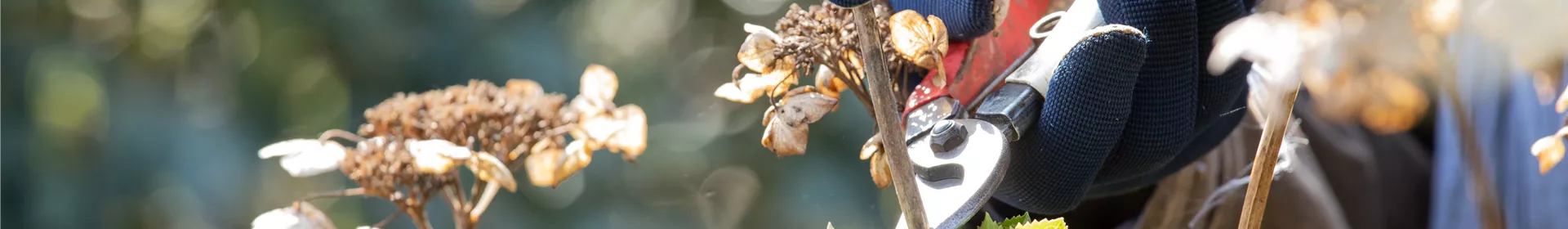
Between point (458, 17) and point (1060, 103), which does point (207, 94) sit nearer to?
point (458, 17)

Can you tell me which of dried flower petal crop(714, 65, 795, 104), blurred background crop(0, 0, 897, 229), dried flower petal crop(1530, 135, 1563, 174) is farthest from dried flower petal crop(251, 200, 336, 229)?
blurred background crop(0, 0, 897, 229)

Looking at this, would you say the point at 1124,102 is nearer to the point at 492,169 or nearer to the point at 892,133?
the point at 892,133

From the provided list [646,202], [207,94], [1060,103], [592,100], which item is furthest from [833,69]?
[207,94]

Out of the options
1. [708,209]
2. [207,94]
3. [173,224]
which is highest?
[207,94]

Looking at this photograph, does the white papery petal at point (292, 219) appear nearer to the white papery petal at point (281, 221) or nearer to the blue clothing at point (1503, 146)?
the white papery petal at point (281, 221)

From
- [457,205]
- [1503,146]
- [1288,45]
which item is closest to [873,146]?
[1288,45]

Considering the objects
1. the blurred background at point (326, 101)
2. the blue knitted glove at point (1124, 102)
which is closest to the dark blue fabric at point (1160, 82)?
the blue knitted glove at point (1124, 102)

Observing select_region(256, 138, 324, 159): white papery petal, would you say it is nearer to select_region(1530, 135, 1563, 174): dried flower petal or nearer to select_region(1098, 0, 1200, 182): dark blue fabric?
select_region(1098, 0, 1200, 182): dark blue fabric
